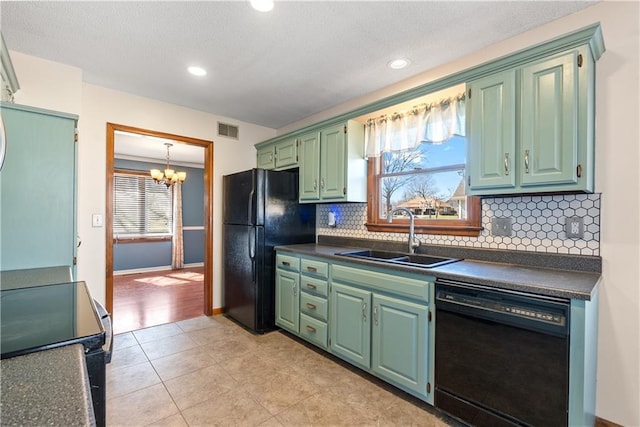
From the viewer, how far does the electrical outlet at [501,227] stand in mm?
2102

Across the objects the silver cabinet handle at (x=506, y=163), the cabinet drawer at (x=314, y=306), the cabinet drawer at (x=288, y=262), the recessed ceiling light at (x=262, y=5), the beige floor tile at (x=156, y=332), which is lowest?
the beige floor tile at (x=156, y=332)

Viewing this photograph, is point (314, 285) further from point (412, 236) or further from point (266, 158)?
point (266, 158)

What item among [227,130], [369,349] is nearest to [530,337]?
[369,349]

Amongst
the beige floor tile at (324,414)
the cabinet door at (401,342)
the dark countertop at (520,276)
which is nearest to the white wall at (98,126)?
the beige floor tile at (324,414)

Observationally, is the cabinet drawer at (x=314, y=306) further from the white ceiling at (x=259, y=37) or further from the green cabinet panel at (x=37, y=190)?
the white ceiling at (x=259, y=37)

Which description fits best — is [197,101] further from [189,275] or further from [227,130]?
[189,275]

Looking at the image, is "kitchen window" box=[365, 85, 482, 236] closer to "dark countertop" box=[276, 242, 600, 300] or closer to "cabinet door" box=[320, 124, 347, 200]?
"cabinet door" box=[320, 124, 347, 200]

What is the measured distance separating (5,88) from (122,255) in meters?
4.95

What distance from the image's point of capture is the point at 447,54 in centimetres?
234

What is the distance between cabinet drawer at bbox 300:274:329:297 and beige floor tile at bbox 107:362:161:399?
1.32 meters

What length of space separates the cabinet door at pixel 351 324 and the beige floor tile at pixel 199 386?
2.72 ft

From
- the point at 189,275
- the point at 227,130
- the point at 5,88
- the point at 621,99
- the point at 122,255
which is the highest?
the point at 227,130

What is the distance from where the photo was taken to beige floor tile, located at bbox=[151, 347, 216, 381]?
7.77 ft

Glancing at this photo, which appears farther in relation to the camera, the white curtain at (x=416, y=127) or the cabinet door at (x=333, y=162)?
the cabinet door at (x=333, y=162)
